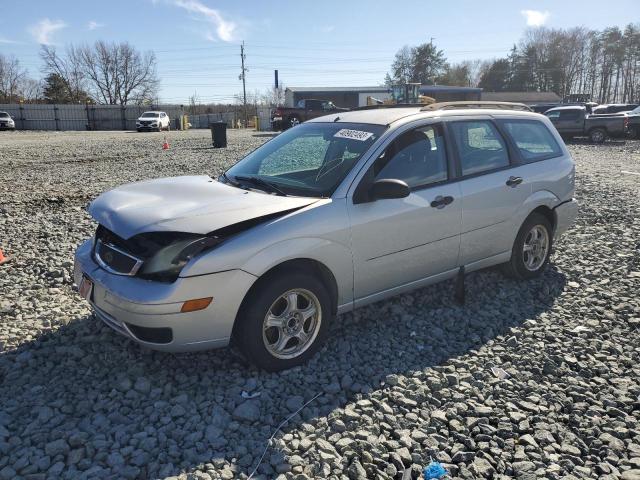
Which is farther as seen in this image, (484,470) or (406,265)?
(406,265)

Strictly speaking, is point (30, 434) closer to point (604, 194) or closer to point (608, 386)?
point (608, 386)

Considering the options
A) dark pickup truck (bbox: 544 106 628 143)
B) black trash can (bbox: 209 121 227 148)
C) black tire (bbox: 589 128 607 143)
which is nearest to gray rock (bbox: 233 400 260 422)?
black trash can (bbox: 209 121 227 148)

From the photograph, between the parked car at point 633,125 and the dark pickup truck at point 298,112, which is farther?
the dark pickup truck at point 298,112

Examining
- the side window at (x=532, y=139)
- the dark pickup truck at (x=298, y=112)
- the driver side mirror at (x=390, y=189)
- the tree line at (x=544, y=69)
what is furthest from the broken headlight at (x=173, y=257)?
the tree line at (x=544, y=69)

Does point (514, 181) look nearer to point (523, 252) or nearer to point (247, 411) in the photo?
point (523, 252)

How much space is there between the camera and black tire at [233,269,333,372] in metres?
3.12

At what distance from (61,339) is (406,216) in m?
2.75

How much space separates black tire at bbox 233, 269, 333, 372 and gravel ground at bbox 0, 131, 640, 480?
0.13 m

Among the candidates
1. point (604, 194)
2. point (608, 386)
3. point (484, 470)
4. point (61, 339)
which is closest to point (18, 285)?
point (61, 339)

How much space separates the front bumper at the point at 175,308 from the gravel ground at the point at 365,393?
36cm

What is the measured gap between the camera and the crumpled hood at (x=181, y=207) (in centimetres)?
307

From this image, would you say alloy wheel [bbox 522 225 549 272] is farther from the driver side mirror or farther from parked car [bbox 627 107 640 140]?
parked car [bbox 627 107 640 140]

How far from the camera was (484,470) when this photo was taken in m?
2.54

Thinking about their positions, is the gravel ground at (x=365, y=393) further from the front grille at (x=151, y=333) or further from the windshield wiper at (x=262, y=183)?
the windshield wiper at (x=262, y=183)
